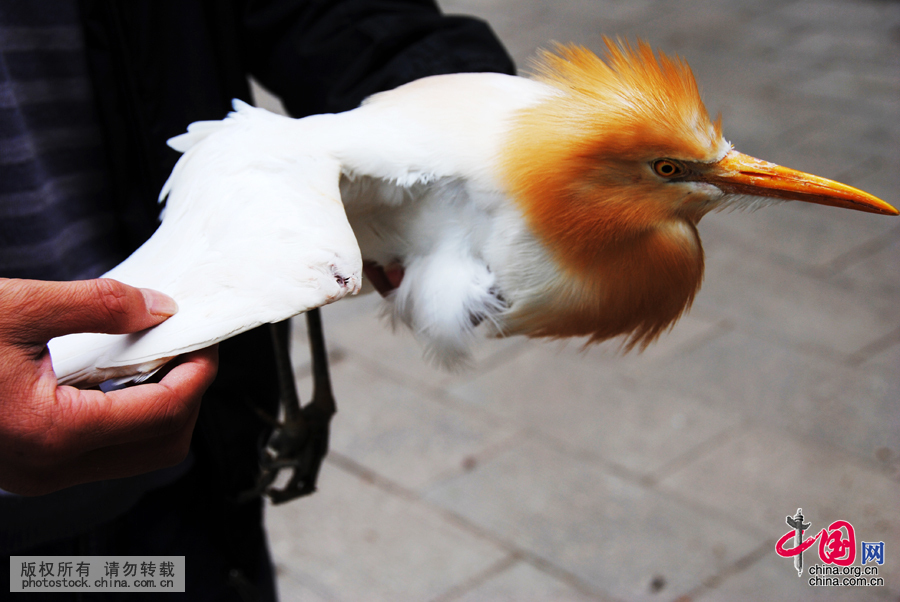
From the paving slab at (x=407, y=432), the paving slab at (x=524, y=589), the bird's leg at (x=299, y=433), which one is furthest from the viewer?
the paving slab at (x=407, y=432)

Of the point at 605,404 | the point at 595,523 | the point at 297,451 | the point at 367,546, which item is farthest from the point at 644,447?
the point at 297,451

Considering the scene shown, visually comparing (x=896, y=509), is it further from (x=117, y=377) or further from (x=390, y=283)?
(x=117, y=377)

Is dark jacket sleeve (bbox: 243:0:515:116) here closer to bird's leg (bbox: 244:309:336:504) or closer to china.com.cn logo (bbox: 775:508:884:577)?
bird's leg (bbox: 244:309:336:504)

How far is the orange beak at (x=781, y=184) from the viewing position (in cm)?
100

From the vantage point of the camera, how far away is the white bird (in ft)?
3.15

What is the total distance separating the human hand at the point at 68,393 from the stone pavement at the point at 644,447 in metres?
0.81

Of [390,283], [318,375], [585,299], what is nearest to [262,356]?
[318,375]

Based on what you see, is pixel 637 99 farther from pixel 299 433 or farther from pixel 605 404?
pixel 605 404

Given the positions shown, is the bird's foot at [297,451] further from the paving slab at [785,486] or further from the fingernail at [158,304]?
the paving slab at [785,486]

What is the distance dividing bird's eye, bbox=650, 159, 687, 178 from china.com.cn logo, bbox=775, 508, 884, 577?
1.36 metres

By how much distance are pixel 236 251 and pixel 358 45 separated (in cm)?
47

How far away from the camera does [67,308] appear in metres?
0.78

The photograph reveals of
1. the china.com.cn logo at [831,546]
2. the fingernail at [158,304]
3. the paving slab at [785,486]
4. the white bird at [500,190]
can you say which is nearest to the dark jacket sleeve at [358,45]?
the white bird at [500,190]

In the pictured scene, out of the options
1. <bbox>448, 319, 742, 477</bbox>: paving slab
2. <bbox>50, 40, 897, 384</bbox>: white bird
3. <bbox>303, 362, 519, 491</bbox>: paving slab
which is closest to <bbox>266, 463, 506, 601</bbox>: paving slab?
<bbox>303, 362, 519, 491</bbox>: paving slab
